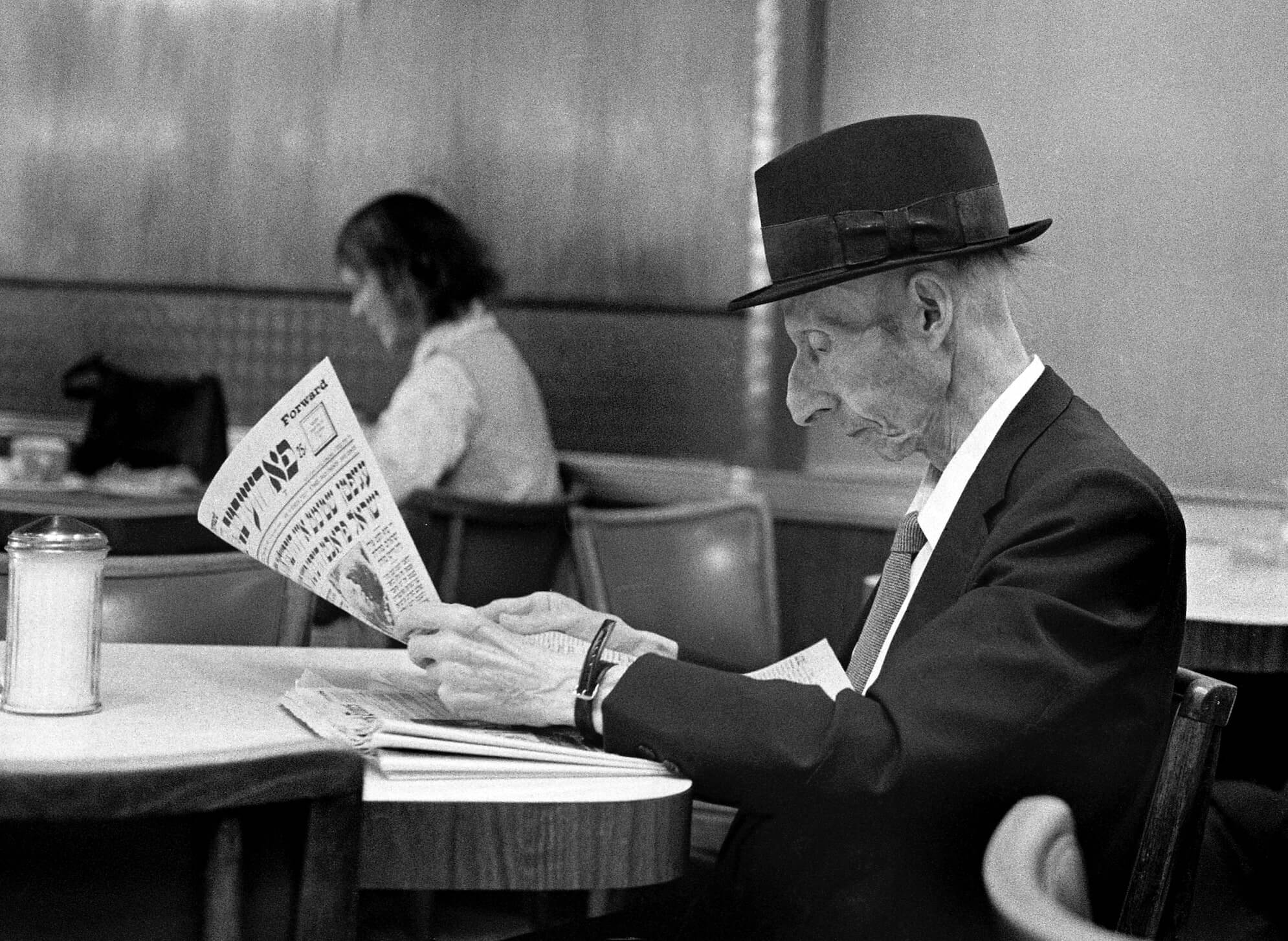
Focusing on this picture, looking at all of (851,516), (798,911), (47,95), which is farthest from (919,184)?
(47,95)

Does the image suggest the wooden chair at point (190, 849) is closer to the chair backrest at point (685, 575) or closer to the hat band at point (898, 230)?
the hat band at point (898, 230)

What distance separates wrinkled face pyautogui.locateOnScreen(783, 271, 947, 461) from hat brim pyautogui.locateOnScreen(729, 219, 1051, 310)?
3cm

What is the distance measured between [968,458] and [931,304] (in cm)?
16

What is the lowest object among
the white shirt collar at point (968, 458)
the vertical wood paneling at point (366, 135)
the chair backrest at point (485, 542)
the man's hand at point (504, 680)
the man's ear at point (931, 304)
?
the chair backrest at point (485, 542)

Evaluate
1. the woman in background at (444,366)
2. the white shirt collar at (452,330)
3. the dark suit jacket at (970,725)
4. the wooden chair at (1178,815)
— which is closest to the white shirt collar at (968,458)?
the dark suit jacket at (970,725)

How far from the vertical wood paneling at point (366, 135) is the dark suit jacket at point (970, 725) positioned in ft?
10.1

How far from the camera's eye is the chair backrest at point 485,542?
354 centimetres

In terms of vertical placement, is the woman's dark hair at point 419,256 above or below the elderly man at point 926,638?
above

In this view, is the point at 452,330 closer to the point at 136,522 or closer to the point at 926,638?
the point at 136,522

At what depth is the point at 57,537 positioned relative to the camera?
140 centimetres

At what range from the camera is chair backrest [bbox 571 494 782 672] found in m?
2.90

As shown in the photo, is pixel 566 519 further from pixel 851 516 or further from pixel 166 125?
pixel 166 125

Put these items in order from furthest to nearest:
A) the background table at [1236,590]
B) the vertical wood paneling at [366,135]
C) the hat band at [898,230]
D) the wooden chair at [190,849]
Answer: the vertical wood paneling at [366,135] → the background table at [1236,590] → the hat band at [898,230] → the wooden chair at [190,849]

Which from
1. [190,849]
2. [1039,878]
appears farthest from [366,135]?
[1039,878]
